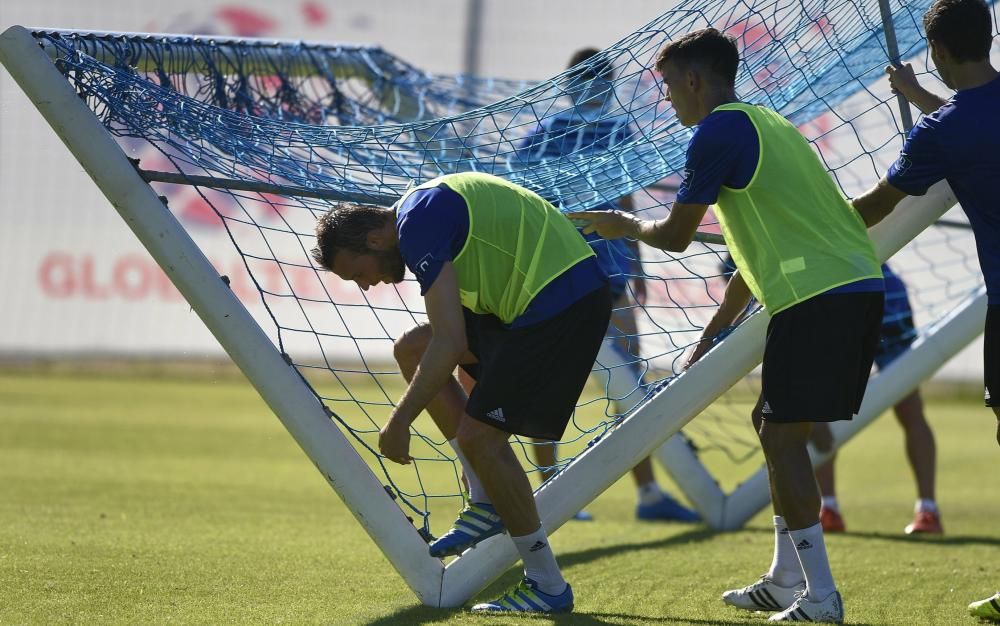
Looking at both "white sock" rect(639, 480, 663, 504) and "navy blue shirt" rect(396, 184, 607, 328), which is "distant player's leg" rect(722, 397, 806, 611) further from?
"white sock" rect(639, 480, 663, 504)

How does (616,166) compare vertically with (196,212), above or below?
below

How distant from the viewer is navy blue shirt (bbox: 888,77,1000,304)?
3.34 metres

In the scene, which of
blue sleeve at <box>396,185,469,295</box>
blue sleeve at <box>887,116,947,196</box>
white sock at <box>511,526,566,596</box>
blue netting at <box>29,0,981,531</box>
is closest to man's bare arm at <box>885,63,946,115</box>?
blue sleeve at <box>887,116,947,196</box>

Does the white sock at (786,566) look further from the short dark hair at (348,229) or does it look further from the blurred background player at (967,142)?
the short dark hair at (348,229)

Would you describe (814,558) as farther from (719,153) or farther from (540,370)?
(719,153)

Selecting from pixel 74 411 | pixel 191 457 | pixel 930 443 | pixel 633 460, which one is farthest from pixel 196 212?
pixel 633 460

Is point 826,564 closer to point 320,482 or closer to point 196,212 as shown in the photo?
point 320,482

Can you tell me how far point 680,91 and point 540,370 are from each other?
2.83 ft

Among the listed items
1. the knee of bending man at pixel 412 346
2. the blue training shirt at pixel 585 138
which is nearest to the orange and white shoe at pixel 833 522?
the blue training shirt at pixel 585 138

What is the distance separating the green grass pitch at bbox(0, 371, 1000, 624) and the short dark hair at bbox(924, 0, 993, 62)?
63.0 inches

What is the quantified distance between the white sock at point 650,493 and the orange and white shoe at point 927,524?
1.15m

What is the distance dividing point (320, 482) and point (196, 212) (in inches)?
340

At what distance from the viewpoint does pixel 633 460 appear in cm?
392

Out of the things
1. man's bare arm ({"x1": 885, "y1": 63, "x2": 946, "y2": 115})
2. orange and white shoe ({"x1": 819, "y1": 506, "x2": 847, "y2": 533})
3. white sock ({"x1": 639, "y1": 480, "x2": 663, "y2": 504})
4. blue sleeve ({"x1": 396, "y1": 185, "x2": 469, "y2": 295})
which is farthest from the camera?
white sock ({"x1": 639, "y1": 480, "x2": 663, "y2": 504})
